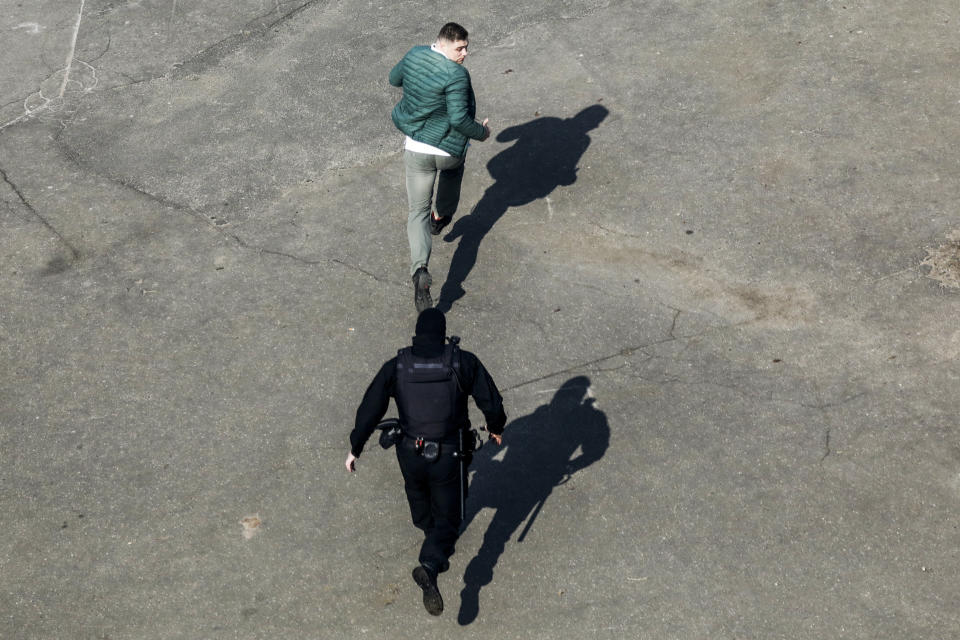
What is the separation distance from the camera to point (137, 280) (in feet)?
28.9

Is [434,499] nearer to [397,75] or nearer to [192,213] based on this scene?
[397,75]

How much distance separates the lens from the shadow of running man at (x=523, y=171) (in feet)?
29.6

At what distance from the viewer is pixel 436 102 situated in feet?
26.2

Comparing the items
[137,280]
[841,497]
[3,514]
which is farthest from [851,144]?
[3,514]

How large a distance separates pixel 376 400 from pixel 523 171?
4441mm

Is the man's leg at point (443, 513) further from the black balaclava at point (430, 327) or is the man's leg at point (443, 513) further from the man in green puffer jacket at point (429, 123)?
the man in green puffer jacket at point (429, 123)

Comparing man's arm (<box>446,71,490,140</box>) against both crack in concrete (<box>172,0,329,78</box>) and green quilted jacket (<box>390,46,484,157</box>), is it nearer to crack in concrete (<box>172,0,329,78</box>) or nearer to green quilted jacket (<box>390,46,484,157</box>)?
green quilted jacket (<box>390,46,484,157</box>)

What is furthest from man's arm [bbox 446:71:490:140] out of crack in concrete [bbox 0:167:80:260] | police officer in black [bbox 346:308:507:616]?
crack in concrete [bbox 0:167:80:260]

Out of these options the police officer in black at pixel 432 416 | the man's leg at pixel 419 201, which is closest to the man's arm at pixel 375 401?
the police officer in black at pixel 432 416

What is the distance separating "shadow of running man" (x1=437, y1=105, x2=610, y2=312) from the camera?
29.6 feet

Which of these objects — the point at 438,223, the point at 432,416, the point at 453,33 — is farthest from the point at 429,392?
the point at 438,223

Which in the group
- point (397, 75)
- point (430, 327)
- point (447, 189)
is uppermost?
point (430, 327)

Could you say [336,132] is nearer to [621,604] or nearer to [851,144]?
[851,144]

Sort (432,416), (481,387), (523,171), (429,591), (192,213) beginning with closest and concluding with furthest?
(432,416) → (481,387) → (429,591) → (192,213) → (523,171)
